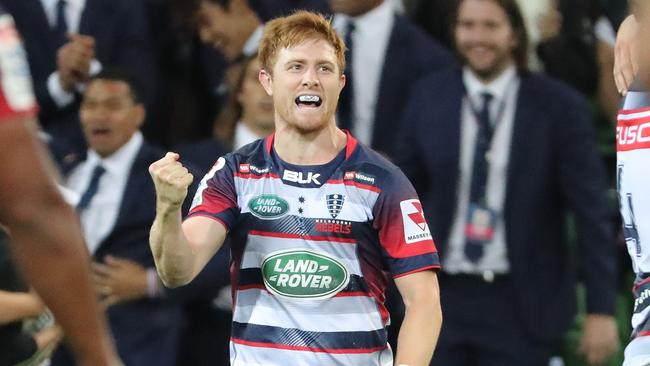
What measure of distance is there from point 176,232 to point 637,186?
4.69 ft

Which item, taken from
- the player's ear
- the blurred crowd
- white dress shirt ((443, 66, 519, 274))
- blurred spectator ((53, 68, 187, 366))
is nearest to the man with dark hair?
the player's ear

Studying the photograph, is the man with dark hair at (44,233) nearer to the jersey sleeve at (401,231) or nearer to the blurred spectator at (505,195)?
the jersey sleeve at (401,231)

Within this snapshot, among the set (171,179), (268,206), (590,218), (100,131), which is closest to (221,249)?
(100,131)

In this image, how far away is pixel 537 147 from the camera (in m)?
7.43

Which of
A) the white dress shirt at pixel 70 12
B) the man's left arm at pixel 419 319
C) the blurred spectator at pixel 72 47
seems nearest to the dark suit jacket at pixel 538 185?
A: the blurred spectator at pixel 72 47

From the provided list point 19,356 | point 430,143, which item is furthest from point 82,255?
point 430,143

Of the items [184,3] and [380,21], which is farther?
[184,3]

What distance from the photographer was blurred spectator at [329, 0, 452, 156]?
791cm

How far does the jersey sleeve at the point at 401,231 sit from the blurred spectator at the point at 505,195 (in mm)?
2123

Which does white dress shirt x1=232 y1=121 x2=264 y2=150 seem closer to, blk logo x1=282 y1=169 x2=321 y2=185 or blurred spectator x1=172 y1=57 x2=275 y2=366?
blurred spectator x1=172 y1=57 x2=275 y2=366

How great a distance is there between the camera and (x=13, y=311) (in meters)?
5.51

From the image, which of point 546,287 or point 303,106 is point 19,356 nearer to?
point 303,106

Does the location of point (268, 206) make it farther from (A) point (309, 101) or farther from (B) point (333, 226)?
(A) point (309, 101)

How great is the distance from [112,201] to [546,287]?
2.12m
